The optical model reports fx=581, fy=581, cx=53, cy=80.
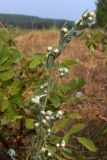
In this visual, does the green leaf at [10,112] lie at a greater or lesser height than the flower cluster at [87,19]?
lesser

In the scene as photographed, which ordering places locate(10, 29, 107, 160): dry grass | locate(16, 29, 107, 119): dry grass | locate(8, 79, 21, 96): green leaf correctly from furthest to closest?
1. locate(16, 29, 107, 119): dry grass
2. locate(10, 29, 107, 160): dry grass
3. locate(8, 79, 21, 96): green leaf

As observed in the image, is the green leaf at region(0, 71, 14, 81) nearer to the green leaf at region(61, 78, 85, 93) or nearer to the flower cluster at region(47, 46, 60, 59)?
the green leaf at region(61, 78, 85, 93)

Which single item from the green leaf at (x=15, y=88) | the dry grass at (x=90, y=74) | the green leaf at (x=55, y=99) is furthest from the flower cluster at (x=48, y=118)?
the dry grass at (x=90, y=74)

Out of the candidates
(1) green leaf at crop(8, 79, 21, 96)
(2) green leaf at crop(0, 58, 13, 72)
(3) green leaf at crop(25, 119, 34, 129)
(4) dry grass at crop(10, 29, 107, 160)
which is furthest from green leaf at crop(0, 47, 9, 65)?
(4) dry grass at crop(10, 29, 107, 160)

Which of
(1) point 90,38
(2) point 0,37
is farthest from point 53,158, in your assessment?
(1) point 90,38

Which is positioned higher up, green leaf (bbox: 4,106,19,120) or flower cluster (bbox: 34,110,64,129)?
flower cluster (bbox: 34,110,64,129)

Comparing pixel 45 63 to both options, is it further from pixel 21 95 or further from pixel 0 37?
pixel 0 37

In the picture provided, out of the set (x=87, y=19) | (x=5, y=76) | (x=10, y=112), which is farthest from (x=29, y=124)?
(x=87, y=19)

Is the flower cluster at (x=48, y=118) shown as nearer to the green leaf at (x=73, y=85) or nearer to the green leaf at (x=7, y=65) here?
the green leaf at (x=7, y=65)

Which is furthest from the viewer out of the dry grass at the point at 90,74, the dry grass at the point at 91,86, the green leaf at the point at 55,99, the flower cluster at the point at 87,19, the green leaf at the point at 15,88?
the dry grass at the point at 90,74

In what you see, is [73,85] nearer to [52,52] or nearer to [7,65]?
[7,65]

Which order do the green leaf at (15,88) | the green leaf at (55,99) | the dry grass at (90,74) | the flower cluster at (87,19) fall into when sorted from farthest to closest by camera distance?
the dry grass at (90,74) < the green leaf at (15,88) < the green leaf at (55,99) < the flower cluster at (87,19)

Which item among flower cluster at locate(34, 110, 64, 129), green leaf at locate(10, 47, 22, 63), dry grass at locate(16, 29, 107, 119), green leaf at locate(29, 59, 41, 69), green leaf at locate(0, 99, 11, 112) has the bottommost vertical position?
dry grass at locate(16, 29, 107, 119)
